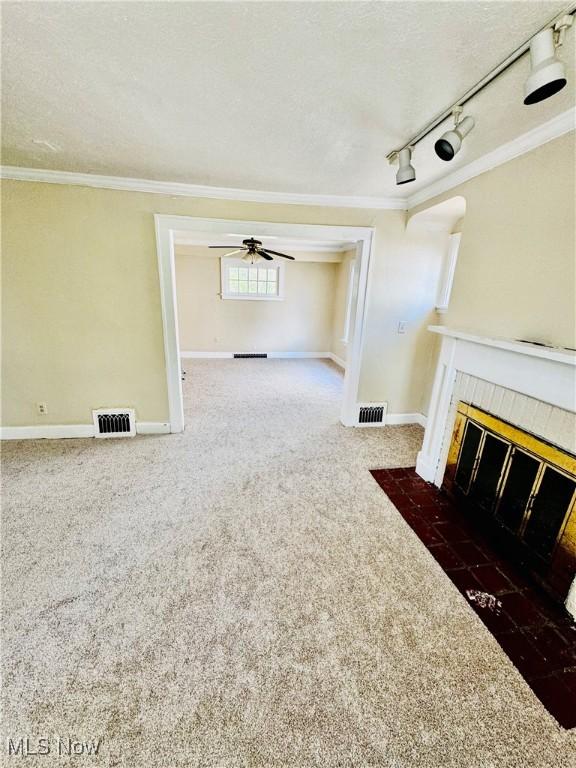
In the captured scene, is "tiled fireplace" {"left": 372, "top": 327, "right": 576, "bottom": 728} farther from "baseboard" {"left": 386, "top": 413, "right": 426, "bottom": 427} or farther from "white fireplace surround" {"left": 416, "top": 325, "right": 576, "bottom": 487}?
"baseboard" {"left": 386, "top": 413, "right": 426, "bottom": 427}

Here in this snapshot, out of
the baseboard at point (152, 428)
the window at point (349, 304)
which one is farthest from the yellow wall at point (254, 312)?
the baseboard at point (152, 428)

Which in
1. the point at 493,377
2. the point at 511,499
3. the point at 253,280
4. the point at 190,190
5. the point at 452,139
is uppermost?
the point at 190,190

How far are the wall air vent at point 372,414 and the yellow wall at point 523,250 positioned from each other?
1.40 metres

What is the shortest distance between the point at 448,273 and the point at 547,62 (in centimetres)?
242

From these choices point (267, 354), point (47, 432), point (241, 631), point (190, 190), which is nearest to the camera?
point (241, 631)

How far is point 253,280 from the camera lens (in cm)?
649

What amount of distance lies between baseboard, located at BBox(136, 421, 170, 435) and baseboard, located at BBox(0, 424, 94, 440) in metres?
0.45

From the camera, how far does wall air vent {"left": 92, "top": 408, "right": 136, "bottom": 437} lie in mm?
3080

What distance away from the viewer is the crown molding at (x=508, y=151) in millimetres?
1563

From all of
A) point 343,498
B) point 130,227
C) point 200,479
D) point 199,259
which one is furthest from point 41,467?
point 199,259

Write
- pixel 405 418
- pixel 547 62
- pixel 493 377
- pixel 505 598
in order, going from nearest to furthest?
pixel 547 62 < pixel 505 598 < pixel 493 377 < pixel 405 418

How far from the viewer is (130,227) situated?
2.69 metres

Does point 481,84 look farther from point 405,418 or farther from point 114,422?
point 114,422

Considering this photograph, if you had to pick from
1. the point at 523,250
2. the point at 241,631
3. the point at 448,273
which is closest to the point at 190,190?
the point at 523,250
